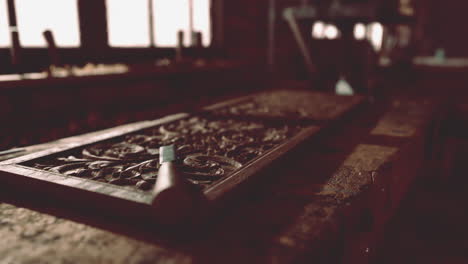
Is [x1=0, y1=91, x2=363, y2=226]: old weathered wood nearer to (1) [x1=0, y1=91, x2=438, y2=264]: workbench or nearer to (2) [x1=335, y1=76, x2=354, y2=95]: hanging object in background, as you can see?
(1) [x1=0, y1=91, x2=438, y2=264]: workbench

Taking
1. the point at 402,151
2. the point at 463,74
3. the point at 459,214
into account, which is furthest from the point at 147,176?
the point at 463,74

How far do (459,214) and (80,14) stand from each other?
16.3ft

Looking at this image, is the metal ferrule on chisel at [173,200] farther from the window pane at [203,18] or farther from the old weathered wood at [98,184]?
the window pane at [203,18]

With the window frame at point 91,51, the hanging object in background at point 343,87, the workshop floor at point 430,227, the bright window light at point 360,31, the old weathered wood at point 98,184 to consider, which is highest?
the bright window light at point 360,31

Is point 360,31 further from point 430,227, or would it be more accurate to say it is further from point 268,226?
point 268,226

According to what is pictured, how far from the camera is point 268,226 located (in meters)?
1.40

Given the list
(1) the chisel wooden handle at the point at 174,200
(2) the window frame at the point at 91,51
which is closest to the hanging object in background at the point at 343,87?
(2) the window frame at the point at 91,51

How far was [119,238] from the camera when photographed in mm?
1297

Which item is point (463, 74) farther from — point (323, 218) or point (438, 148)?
point (323, 218)

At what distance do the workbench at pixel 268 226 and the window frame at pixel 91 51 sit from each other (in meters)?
2.03

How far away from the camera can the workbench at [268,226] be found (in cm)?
120

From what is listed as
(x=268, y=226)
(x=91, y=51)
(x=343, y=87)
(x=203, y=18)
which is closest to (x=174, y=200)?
(x=268, y=226)

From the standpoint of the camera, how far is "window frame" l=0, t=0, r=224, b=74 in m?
3.96

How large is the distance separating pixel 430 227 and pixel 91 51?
4438mm
